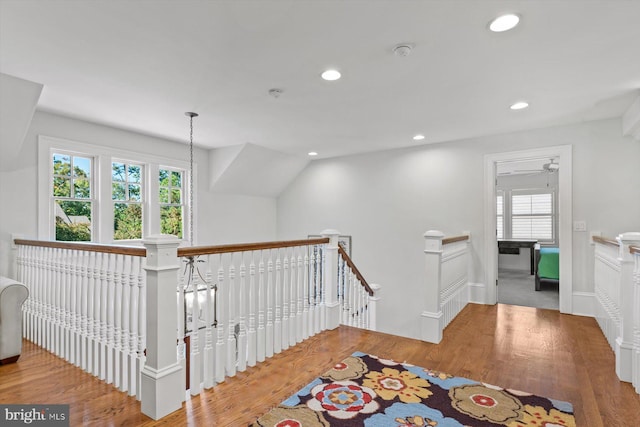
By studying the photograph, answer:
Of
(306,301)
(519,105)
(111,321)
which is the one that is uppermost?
(519,105)

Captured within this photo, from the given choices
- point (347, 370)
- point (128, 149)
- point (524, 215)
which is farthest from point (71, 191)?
point (524, 215)

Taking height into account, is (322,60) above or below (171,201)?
above

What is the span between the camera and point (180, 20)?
84.7 inches

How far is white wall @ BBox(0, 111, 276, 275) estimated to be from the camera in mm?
3702

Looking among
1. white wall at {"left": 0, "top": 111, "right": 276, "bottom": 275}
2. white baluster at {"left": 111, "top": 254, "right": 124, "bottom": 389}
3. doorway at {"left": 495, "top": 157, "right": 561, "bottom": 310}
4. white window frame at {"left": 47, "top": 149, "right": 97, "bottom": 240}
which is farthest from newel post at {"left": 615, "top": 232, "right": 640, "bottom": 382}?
white window frame at {"left": 47, "top": 149, "right": 97, "bottom": 240}

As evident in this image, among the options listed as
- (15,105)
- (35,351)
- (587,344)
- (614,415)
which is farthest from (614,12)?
(35,351)

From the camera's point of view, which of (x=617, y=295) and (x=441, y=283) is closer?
(x=617, y=295)

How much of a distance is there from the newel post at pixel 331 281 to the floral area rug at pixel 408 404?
38.2 inches

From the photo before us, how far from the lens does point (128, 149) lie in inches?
188

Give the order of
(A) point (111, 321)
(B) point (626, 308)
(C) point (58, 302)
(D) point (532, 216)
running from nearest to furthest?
(A) point (111, 321) < (B) point (626, 308) < (C) point (58, 302) < (D) point (532, 216)

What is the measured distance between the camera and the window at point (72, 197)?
4168 mm

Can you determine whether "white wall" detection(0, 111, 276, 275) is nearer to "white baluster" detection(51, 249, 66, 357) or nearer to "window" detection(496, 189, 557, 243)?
"white baluster" detection(51, 249, 66, 357)

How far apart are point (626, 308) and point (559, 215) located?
234 cm

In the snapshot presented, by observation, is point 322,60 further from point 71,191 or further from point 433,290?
point 71,191
